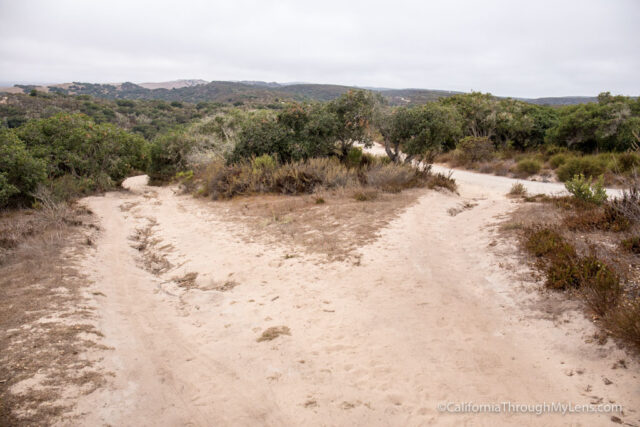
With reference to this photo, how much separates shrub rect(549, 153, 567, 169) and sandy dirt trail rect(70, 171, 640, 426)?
1183 cm

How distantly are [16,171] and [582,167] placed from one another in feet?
68.1

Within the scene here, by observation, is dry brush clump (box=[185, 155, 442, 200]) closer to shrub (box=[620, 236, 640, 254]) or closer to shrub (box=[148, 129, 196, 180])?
shrub (box=[148, 129, 196, 180])

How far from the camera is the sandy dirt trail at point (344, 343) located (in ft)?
9.65

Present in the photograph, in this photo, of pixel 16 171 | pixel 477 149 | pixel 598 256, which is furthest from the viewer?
pixel 477 149

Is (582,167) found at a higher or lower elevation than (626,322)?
higher

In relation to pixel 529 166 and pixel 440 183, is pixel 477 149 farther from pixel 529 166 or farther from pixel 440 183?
pixel 440 183

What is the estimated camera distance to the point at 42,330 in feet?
12.9

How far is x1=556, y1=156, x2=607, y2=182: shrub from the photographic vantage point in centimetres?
1360

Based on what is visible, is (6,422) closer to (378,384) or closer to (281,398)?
(281,398)

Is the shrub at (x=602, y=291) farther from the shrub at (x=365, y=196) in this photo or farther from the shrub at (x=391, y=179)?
the shrub at (x=391, y=179)

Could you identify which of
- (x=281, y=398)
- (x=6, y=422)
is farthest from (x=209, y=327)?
(x=6, y=422)

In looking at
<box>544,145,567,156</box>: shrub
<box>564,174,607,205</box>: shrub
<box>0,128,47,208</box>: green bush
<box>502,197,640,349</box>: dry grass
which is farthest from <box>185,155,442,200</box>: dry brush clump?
<box>544,145,567,156</box>: shrub

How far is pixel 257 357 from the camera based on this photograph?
379 centimetres

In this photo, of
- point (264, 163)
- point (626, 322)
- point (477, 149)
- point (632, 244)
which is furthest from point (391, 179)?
point (477, 149)
